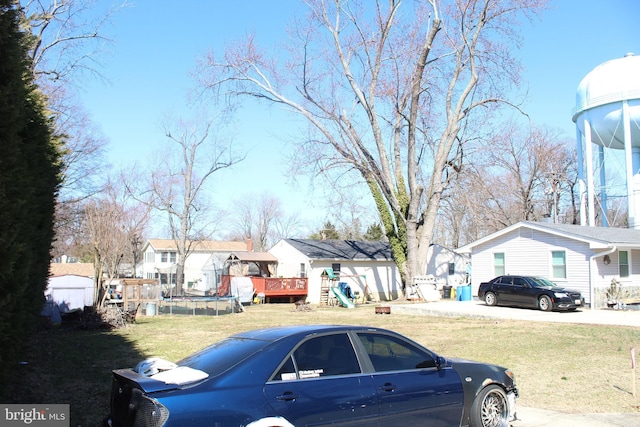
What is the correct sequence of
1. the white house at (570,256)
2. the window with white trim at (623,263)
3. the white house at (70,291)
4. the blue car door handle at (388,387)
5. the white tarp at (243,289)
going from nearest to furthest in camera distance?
the blue car door handle at (388,387) → the white house at (70,291) → the white house at (570,256) → the window with white trim at (623,263) → the white tarp at (243,289)

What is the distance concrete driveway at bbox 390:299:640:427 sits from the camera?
708cm

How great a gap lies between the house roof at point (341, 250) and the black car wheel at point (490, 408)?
29.7m

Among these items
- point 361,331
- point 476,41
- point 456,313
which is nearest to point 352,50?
point 476,41

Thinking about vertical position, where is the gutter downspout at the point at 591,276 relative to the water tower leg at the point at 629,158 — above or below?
below

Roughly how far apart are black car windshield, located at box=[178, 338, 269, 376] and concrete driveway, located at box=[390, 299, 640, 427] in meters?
3.82

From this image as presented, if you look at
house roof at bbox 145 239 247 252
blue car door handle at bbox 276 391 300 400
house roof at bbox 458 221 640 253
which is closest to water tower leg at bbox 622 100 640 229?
house roof at bbox 458 221 640 253

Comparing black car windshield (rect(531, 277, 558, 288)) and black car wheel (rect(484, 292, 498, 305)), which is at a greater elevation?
black car windshield (rect(531, 277, 558, 288))

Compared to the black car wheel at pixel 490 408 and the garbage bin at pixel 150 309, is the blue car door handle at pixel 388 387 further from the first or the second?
the garbage bin at pixel 150 309

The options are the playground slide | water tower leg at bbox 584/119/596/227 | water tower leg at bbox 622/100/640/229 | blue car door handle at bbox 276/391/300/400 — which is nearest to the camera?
blue car door handle at bbox 276/391/300/400

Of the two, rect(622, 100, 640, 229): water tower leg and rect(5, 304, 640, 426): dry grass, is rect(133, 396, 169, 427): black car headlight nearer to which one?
rect(5, 304, 640, 426): dry grass

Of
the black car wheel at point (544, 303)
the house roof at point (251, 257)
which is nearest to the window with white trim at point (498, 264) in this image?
the black car wheel at point (544, 303)

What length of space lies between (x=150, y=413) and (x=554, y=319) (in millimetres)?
17761

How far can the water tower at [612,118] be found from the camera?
105 feet

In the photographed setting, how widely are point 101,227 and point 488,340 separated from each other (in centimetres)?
2254
